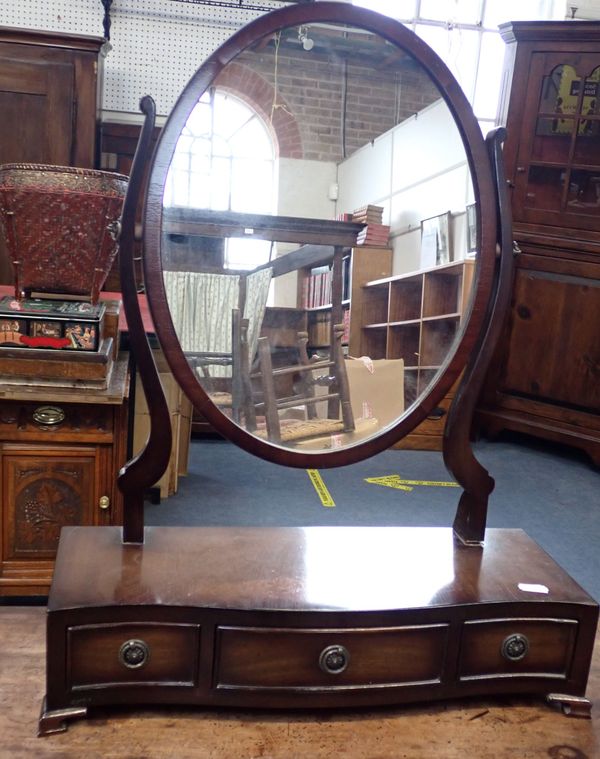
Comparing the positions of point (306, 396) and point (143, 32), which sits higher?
point (143, 32)

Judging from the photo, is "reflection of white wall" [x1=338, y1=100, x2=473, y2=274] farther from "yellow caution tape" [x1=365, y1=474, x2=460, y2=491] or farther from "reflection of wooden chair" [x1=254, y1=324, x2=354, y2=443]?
"yellow caution tape" [x1=365, y1=474, x2=460, y2=491]

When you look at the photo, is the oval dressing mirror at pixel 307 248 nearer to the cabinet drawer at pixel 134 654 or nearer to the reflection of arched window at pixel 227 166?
the reflection of arched window at pixel 227 166

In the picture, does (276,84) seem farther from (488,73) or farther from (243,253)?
(488,73)

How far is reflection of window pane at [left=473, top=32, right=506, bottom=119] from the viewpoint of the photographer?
4.98 meters

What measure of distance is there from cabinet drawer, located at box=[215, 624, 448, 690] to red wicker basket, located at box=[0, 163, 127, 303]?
89 cm

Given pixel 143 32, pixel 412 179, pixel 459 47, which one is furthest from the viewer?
pixel 459 47

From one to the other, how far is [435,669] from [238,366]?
1.68 ft

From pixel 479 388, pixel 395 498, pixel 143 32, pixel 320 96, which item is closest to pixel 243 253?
pixel 320 96

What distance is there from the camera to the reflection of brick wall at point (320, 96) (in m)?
0.95

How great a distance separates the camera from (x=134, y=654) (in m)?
0.83

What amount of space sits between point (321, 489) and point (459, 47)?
392 centimetres

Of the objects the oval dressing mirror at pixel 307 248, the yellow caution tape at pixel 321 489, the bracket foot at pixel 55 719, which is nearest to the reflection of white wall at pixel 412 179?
the oval dressing mirror at pixel 307 248

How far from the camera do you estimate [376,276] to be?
1092 mm

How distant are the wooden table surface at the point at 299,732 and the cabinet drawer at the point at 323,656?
0.05 meters
